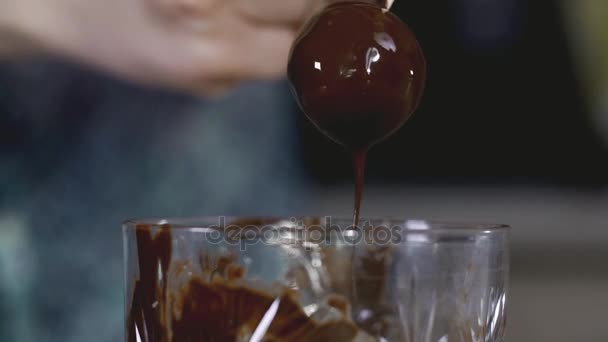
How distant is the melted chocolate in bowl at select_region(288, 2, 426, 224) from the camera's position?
16.6 inches

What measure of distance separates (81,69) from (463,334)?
778 mm

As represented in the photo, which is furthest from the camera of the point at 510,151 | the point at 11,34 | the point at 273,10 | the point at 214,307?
the point at 510,151

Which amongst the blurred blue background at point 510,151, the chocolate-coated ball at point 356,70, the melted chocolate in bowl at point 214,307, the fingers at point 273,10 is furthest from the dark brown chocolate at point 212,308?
the blurred blue background at point 510,151

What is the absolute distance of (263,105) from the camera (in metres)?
1.40

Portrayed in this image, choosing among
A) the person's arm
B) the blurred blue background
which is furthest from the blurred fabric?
the blurred blue background

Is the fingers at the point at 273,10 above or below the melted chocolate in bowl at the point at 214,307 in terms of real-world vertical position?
above

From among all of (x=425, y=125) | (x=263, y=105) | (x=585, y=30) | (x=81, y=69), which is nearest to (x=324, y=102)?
(x=81, y=69)

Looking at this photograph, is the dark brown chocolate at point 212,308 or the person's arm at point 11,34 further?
the person's arm at point 11,34

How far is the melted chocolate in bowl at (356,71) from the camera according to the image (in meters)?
0.42

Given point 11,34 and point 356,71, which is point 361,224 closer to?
point 356,71

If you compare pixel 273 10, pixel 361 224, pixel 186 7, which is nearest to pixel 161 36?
pixel 186 7

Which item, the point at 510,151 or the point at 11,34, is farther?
the point at 510,151

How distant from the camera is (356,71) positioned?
42 centimetres

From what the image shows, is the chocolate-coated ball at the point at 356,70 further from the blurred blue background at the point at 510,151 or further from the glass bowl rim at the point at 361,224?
the blurred blue background at the point at 510,151
